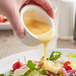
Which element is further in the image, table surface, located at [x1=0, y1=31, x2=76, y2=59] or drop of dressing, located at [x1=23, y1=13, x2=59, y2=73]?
table surface, located at [x1=0, y1=31, x2=76, y2=59]

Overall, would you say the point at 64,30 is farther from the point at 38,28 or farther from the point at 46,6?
the point at 38,28

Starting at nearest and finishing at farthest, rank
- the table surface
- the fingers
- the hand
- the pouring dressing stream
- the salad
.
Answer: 1. the hand
2. the pouring dressing stream
3. the salad
4. the fingers
5. the table surface

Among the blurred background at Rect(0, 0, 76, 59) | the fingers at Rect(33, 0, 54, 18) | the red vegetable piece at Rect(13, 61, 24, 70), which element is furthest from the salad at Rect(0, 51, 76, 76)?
the blurred background at Rect(0, 0, 76, 59)

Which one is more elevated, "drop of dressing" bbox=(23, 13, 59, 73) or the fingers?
the fingers

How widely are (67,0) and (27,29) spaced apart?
1794 mm

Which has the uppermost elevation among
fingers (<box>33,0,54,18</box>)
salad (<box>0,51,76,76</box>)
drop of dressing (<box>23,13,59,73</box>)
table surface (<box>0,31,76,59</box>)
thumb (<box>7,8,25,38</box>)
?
fingers (<box>33,0,54,18</box>)

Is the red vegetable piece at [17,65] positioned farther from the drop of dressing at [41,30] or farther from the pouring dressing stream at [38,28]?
the drop of dressing at [41,30]

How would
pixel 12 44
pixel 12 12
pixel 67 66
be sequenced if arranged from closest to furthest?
pixel 12 12 → pixel 67 66 → pixel 12 44

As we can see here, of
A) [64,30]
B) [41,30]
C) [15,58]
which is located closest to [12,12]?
[41,30]

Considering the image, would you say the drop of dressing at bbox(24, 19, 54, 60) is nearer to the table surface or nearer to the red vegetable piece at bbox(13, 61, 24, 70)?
the red vegetable piece at bbox(13, 61, 24, 70)

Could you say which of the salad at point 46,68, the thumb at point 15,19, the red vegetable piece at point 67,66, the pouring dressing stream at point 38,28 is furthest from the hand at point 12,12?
the red vegetable piece at point 67,66

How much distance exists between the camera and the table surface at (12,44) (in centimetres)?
392

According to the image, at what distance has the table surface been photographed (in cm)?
392

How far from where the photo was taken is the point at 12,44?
414 cm
